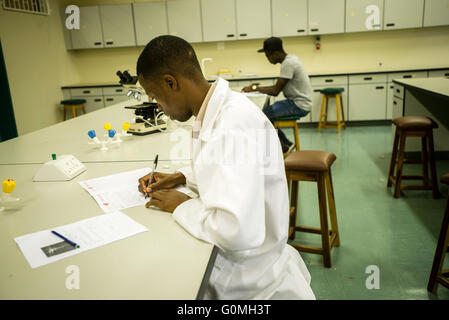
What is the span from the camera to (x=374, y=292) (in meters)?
1.82

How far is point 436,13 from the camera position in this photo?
17.3 feet

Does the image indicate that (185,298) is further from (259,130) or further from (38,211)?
(38,211)

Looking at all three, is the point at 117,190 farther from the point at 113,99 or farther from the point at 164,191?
the point at 113,99

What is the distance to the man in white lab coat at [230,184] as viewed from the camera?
831 millimetres

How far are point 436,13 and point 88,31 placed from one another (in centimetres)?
544

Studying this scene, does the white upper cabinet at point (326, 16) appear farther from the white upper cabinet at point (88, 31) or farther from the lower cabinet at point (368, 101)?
the white upper cabinet at point (88, 31)

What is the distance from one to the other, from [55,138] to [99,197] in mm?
1243

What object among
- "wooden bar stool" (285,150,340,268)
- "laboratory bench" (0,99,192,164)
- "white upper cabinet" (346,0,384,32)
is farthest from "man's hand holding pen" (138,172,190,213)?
"white upper cabinet" (346,0,384,32)

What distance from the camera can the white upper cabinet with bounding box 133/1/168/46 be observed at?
5773 millimetres

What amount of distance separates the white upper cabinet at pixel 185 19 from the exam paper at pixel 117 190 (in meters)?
4.65

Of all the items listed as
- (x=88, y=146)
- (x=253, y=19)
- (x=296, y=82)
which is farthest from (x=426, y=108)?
(x=88, y=146)

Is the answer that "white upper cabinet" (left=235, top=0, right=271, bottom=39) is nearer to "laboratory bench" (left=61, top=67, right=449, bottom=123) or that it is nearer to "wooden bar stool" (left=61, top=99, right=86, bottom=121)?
"laboratory bench" (left=61, top=67, right=449, bottom=123)

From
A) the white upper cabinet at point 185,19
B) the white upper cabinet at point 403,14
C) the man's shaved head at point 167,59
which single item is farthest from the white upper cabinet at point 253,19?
the man's shaved head at point 167,59
